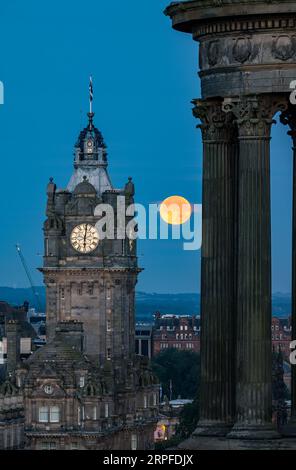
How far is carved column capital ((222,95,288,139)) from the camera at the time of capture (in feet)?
128

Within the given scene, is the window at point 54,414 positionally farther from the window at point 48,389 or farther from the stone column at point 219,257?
the stone column at point 219,257

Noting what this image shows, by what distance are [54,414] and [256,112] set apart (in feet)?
Result: 501

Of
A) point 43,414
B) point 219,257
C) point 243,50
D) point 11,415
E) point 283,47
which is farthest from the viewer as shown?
point 11,415

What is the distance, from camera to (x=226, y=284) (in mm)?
40031

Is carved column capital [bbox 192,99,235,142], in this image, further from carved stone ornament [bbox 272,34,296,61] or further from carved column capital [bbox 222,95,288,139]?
carved stone ornament [bbox 272,34,296,61]

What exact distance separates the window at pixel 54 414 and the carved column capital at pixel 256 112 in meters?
151

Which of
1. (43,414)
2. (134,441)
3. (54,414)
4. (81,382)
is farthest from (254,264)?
(81,382)

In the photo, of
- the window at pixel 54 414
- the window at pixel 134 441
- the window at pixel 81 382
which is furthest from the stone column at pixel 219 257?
the window at pixel 81 382

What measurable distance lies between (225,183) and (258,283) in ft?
5.31

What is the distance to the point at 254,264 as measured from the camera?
129 feet

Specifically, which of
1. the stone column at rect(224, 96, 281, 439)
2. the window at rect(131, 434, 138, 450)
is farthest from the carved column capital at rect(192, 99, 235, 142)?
the window at rect(131, 434, 138, 450)

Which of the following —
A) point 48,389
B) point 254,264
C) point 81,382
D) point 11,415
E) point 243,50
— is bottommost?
point 11,415

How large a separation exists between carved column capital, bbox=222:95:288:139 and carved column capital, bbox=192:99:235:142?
46 cm

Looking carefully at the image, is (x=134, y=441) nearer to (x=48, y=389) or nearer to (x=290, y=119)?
(x=48, y=389)
